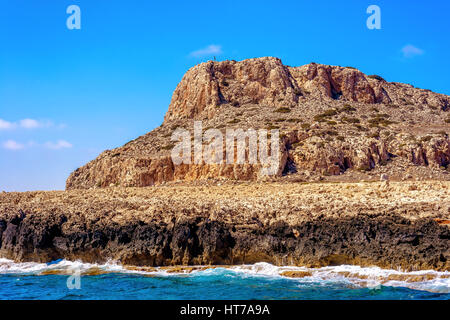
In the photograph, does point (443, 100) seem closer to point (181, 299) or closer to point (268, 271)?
point (268, 271)

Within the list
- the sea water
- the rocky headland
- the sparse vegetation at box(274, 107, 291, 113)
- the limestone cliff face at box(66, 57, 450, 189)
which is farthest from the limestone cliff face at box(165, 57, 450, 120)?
the sea water

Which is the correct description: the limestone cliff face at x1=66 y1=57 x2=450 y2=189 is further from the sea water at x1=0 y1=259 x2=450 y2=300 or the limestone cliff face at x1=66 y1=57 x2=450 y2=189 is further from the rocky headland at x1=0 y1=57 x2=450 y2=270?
the sea water at x1=0 y1=259 x2=450 y2=300

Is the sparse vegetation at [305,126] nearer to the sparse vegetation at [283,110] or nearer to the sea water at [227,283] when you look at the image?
the sparse vegetation at [283,110]

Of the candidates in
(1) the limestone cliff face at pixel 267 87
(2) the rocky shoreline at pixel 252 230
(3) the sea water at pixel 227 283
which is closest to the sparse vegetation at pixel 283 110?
(1) the limestone cliff face at pixel 267 87

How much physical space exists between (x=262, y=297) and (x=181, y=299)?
8.77 ft

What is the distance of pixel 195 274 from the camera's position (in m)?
18.0

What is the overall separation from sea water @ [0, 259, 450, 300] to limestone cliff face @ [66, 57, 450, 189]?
19.5 m

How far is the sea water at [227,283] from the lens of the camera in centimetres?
1469

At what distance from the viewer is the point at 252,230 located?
19844 millimetres

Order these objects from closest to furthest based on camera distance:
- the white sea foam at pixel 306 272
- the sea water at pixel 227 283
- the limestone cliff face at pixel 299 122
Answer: the sea water at pixel 227 283 < the white sea foam at pixel 306 272 < the limestone cliff face at pixel 299 122

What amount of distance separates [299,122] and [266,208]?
31.8m

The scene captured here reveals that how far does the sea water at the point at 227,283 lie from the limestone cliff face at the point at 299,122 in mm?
19479

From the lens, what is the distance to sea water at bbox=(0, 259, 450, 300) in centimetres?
1469

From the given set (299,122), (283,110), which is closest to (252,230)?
(299,122)
